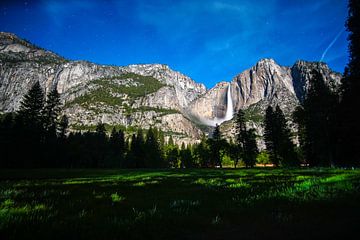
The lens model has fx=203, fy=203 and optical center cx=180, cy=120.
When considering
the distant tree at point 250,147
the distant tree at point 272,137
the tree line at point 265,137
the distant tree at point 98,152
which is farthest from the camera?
the distant tree at point 98,152

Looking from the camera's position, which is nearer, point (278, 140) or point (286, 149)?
point (286, 149)

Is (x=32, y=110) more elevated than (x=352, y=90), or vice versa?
(x=32, y=110)

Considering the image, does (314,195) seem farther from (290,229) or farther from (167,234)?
(167,234)

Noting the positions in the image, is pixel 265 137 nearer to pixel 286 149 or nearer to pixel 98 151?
pixel 286 149

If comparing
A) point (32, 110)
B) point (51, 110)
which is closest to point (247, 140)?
point (51, 110)

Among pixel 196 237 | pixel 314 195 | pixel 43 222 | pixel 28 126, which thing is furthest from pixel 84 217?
pixel 28 126

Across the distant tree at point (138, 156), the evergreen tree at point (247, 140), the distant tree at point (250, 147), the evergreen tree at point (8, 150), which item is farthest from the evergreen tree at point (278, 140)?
the evergreen tree at point (8, 150)

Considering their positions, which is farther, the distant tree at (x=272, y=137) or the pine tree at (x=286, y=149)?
the distant tree at (x=272, y=137)

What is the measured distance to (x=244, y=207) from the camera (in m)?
4.93

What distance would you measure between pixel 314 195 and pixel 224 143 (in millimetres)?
91183

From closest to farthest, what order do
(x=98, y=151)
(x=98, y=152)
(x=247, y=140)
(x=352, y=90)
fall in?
(x=352, y=90), (x=247, y=140), (x=98, y=152), (x=98, y=151)

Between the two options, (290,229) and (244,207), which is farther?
(244,207)

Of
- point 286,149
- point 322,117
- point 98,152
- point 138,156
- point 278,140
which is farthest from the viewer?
point 138,156

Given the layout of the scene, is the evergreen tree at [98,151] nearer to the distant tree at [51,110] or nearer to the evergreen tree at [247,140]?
the distant tree at [51,110]
